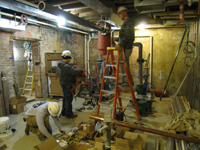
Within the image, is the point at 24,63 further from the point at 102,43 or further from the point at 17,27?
the point at 102,43

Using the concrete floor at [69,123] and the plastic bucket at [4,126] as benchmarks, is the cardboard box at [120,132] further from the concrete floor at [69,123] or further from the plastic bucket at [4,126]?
the plastic bucket at [4,126]

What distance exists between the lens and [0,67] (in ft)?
13.2

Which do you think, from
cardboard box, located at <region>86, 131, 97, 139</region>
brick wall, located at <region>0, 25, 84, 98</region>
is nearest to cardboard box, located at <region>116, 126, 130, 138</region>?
cardboard box, located at <region>86, 131, 97, 139</region>

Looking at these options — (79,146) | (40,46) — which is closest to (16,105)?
(40,46)

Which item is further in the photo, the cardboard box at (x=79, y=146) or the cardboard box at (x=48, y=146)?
the cardboard box at (x=79, y=146)

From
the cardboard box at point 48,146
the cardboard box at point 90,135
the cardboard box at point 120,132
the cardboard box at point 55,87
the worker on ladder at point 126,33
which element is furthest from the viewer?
the cardboard box at point 55,87

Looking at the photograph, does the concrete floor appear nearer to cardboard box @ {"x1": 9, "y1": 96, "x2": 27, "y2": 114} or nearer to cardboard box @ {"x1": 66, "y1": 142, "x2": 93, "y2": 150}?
cardboard box @ {"x1": 9, "y1": 96, "x2": 27, "y2": 114}

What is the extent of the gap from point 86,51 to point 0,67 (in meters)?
3.73

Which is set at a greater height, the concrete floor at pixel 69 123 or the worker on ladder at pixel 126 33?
the worker on ladder at pixel 126 33

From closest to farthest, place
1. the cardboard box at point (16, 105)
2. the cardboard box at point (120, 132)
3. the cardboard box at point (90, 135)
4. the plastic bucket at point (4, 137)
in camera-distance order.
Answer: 1. the cardboard box at point (120, 132)
2. the cardboard box at point (90, 135)
3. the plastic bucket at point (4, 137)
4. the cardboard box at point (16, 105)

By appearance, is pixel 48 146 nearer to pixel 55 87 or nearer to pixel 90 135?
pixel 90 135

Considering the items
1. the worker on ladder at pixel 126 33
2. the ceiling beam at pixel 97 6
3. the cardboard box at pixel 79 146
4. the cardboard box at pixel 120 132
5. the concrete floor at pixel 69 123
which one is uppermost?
the ceiling beam at pixel 97 6

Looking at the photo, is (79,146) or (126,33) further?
(126,33)

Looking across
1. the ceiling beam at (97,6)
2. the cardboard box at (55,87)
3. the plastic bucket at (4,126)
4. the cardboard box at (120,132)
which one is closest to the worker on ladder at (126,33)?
the ceiling beam at (97,6)
